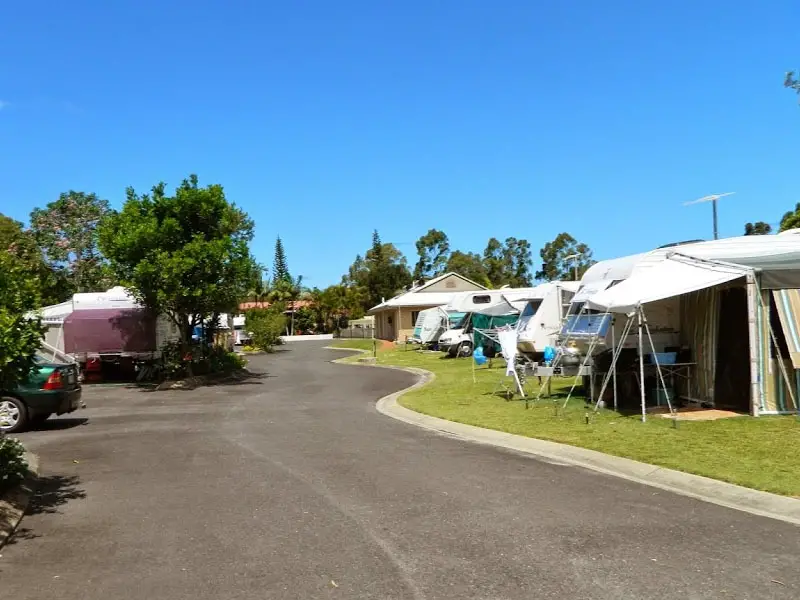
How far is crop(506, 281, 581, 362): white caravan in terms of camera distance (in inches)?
808

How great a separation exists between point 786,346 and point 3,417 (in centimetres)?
1389

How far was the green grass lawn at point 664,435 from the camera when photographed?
816 centimetres

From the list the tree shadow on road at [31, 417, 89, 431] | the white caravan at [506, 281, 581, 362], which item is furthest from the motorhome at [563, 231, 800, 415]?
the tree shadow on road at [31, 417, 89, 431]

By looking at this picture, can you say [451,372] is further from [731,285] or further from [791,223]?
[791,223]

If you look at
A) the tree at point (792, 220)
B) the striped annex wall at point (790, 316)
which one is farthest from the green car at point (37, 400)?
the tree at point (792, 220)

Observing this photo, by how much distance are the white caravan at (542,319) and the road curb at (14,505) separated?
14752 millimetres

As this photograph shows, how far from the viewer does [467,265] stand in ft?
274

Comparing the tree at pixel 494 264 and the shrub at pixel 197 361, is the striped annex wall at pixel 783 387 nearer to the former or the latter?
the shrub at pixel 197 361

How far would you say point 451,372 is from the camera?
24.4 metres

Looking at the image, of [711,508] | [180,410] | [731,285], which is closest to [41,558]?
[711,508]

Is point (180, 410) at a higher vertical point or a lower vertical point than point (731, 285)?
lower

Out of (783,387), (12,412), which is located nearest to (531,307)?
(783,387)

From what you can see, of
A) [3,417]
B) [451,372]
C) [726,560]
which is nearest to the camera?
[726,560]

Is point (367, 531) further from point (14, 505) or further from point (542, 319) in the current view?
point (542, 319)
